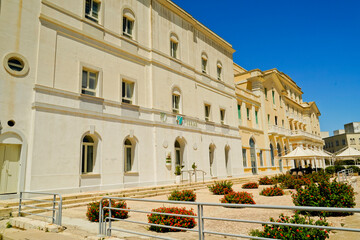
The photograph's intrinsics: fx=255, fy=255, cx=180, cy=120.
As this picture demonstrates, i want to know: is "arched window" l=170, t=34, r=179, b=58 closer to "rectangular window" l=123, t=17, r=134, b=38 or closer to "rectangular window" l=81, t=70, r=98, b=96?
"rectangular window" l=123, t=17, r=134, b=38

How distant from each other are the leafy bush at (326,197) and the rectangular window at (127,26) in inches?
570

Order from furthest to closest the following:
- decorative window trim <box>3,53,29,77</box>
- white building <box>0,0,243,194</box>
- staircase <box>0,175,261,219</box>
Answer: white building <box>0,0,243,194</box>
decorative window trim <box>3,53,29,77</box>
staircase <box>0,175,261,219</box>

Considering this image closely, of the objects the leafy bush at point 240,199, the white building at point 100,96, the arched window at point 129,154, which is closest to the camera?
the leafy bush at point 240,199

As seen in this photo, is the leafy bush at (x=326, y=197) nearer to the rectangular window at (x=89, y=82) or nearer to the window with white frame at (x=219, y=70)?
the rectangular window at (x=89, y=82)

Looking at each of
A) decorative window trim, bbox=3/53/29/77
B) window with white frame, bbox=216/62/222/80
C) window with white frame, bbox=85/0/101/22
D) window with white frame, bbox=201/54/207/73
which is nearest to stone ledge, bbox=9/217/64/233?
decorative window trim, bbox=3/53/29/77

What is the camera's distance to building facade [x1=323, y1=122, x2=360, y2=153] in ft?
267

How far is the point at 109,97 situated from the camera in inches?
617

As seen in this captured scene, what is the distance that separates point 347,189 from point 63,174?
12.3m

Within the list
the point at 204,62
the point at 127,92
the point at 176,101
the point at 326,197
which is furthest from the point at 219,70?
the point at 326,197

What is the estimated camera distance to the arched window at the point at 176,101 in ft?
68.1

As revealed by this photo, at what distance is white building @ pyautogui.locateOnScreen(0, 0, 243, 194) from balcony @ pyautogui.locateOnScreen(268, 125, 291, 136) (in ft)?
42.2

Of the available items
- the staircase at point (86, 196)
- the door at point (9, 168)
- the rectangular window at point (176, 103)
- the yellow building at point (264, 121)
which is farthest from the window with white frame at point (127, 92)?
the yellow building at point (264, 121)

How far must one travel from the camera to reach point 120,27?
17.1 metres

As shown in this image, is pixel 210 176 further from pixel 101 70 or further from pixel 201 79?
pixel 101 70
